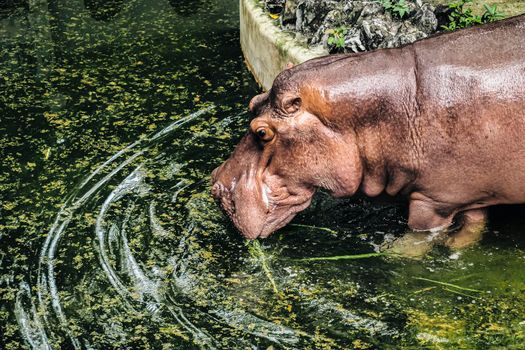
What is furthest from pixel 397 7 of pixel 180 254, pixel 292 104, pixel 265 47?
pixel 180 254

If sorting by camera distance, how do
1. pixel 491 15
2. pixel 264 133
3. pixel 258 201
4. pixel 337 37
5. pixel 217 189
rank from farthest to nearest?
pixel 337 37, pixel 491 15, pixel 217 189, pixel 258 201, pixel 264 133

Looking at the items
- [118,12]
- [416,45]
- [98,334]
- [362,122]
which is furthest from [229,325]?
[118,12]

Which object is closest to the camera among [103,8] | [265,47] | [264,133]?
[264,133]

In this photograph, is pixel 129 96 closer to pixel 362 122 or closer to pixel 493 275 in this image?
pixel 362 122

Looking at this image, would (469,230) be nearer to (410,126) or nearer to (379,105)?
(410,126)

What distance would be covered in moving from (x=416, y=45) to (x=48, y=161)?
2.69 m

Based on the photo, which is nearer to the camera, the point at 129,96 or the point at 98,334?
the point at 98,334

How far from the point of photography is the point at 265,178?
425cm

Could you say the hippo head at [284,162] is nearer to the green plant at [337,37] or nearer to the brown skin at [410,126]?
the brown skin at [410,126]

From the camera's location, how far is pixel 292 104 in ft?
13.1

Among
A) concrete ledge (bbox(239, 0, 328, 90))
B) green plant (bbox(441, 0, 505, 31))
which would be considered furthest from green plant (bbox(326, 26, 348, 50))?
green plant (bbox(441, 0, 505, 31))

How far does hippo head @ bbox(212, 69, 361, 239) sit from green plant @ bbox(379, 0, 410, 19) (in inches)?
67.4

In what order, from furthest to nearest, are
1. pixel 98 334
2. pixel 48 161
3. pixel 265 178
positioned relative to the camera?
pixel 48 161 < pixel 265 178 < pixel 98 334

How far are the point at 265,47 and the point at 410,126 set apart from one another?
2.49m
